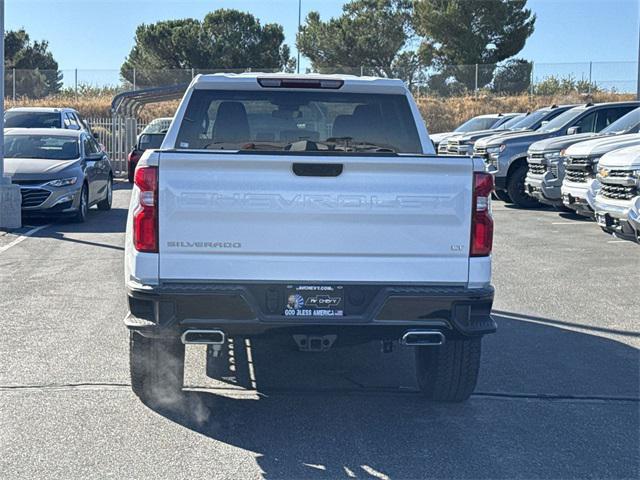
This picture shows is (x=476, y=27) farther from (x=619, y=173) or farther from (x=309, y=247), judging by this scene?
(x=309, y=247)

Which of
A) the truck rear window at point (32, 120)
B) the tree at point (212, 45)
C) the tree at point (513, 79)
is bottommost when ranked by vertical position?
the truck rear window at point (32, 120)

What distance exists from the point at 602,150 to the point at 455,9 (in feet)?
116

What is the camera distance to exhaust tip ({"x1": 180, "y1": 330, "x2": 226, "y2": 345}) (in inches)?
211

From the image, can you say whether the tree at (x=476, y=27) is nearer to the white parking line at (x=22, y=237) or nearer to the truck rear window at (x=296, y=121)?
the white parking line at (x=22, y=237)

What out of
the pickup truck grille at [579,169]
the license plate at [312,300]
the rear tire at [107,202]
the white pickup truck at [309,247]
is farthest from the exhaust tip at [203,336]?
the rear tire at [107,202]

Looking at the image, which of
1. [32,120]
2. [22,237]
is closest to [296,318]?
[22,237]

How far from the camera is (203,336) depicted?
17.7 feet

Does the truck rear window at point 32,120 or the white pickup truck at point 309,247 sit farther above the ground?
the truck rear window at point 32,120

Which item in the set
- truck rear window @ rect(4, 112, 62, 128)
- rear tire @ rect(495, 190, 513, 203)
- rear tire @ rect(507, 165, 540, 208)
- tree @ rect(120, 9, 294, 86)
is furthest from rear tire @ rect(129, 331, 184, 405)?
tree @ rect(120, 9, 294, 86)

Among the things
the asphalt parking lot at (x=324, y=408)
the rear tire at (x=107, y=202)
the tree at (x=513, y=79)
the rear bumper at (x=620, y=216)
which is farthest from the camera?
the tree at (x=513, y=79)

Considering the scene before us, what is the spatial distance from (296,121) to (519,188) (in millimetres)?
12497

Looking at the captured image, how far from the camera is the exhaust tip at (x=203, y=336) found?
5.36m

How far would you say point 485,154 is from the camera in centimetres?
1939

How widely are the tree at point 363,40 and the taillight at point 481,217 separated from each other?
A: 47.2 metres
